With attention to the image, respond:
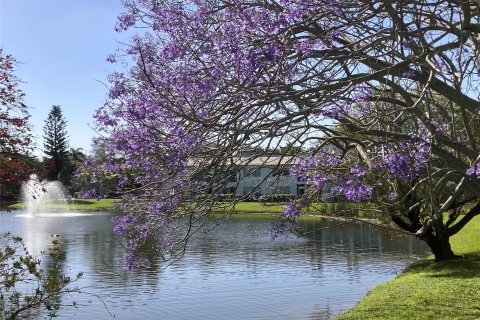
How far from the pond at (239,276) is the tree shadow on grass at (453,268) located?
1517 millimetres

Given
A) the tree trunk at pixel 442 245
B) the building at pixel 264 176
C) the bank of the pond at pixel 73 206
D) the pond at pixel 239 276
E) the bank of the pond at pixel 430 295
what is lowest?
the pond at pixel 239 276

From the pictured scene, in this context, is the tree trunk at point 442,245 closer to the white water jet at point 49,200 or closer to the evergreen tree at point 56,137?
the white water jet at point 49,200

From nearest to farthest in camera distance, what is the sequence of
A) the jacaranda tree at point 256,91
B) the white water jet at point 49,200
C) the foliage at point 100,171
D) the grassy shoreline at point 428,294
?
the jacaranda tree at point 256,91
the foliage at point 100,171
the grassy shoreline at point 428,294
the white water jet at point 49,200

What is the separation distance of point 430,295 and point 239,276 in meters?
7.44

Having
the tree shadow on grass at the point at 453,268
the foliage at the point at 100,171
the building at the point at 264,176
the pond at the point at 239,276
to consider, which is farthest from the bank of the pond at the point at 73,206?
the foliage at the point at 100,171

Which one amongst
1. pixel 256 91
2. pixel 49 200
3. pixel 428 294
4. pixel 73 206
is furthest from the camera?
pixel 49 200

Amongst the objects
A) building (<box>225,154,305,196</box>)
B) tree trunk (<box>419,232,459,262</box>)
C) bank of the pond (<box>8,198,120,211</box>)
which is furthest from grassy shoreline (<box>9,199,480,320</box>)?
bank of the pond (<box>8,198,120,211</box>)

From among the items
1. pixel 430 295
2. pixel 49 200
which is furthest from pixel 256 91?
pixel 49 200

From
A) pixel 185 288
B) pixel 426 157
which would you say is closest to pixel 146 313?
pixel 185 288

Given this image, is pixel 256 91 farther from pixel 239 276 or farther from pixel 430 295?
pixel 239 276

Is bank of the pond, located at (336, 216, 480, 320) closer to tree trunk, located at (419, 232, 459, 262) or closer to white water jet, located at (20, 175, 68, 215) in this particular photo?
tree trunk, located at (419, 232, 459, 262)

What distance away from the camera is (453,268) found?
1524cm

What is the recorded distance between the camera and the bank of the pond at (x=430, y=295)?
1033 centimetres

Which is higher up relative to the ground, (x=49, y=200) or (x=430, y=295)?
(x=49, y=200)
